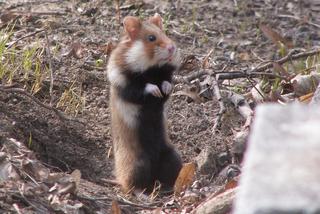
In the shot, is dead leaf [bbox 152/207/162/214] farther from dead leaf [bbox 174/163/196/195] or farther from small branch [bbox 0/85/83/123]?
small branch [bbox 0/85/83/123]

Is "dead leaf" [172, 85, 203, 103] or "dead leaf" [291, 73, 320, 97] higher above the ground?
"dead leaf" [291, 73, 320, 97]

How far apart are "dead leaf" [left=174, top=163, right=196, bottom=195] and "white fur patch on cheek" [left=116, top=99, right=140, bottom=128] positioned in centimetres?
47

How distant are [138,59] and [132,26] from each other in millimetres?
236

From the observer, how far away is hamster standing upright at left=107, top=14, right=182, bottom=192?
18.9 ft

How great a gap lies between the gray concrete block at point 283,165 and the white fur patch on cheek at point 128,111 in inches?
126

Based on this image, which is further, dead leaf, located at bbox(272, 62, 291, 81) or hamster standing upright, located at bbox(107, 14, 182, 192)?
dead leaf, located at bbox(272, 62, 291, 81)

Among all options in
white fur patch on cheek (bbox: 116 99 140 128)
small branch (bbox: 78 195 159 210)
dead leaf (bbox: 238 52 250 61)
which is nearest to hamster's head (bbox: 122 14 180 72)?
white fur patch on cheek (bbox: 116 99 140 128)

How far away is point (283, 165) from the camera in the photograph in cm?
238

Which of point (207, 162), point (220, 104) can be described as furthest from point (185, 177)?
point (220, 104)

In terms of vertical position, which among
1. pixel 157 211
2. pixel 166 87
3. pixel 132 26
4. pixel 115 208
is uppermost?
pixel 132 26

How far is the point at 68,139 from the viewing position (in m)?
6.38

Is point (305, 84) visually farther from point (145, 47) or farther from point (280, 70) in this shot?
point (145, 47)

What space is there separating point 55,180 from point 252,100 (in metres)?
2.16

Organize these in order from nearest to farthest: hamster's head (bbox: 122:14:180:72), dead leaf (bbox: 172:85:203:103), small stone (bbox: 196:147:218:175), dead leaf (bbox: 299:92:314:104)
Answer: hamster's head (bbox: 122:14:180:72), small stone (bbox: 196:147:218:175), dead leaf (bbox: 299:92:314:104), dead leaf (bbox: 172:85:203:103)
